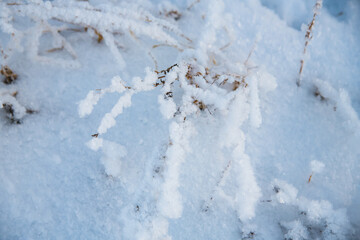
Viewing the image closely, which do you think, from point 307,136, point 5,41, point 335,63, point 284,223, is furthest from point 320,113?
point 5,41

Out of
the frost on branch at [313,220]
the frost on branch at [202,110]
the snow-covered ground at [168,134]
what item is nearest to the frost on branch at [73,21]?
the snow-covered ground at [168,134]

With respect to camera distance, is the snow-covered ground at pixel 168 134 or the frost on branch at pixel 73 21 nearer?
the snow-covered ground at pixel 168 134

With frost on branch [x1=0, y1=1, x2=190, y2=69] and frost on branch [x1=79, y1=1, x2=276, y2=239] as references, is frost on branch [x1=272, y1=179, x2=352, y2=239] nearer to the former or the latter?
frost on branch [x1=79, y1=1, x2=276, y2=239]

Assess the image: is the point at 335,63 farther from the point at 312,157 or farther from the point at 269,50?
the point at 312,157

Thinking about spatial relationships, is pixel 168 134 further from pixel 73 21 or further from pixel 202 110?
pixel 73 21

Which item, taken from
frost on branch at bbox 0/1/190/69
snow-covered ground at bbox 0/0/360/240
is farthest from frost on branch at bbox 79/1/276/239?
frost on branch at bbox 0/1/190/69

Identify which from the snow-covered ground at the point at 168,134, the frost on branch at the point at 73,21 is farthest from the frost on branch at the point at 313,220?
the frost on branch at the point at 73,21

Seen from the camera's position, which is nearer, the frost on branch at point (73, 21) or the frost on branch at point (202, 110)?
the frost on branch at point (202, 110)

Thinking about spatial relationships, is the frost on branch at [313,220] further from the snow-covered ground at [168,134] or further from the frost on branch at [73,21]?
the frost on branch at [73,21]

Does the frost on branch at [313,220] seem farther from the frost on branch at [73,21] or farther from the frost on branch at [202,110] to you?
the frost on branch at [73,21]
